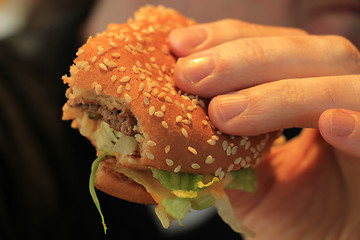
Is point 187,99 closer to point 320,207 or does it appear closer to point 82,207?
point 320,207

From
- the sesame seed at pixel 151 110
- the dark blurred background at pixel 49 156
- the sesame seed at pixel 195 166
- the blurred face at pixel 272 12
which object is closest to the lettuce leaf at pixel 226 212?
the sesame seed at pixel 195 166

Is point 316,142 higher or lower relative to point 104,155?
lower

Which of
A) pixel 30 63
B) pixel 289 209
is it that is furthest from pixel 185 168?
pixel 30 63

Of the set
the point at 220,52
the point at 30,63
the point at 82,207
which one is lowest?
the point at 82,207

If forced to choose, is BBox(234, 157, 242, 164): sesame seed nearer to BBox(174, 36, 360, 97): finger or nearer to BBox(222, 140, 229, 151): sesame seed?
BBox(222, 140, 229, 151): sesame seed

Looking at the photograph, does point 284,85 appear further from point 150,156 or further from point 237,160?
point 150,156

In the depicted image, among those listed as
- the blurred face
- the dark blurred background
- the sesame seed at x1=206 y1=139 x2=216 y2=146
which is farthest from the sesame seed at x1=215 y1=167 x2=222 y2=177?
the blurred face
